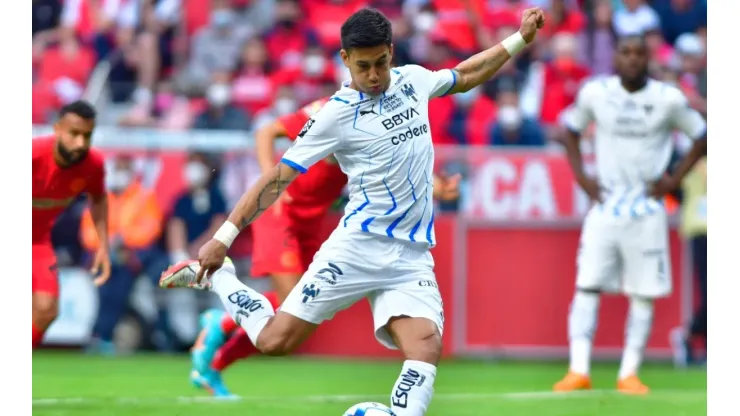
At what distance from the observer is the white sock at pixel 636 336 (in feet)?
37.4

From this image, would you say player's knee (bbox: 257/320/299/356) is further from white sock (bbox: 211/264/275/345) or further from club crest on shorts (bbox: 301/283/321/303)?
club crest on shorts (bbox: 301/283/321/303)

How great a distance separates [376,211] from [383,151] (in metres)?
0.35

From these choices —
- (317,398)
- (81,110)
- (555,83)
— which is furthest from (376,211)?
(555,83)

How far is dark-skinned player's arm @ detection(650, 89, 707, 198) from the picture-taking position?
38.1ft

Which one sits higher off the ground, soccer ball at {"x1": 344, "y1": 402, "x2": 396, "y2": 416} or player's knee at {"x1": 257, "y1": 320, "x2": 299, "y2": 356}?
player's knee at {"x1": 257, "y1": 320, "x2": 299, "y2": 356}

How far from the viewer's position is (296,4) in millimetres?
19281

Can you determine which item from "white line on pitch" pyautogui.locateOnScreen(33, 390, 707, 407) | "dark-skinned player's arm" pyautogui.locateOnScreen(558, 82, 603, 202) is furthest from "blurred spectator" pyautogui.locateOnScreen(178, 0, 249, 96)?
"white line on pitch" pyautogui.locateOnScreen(33, 390, 707, 407)

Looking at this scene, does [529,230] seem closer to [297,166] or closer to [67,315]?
[67,315]

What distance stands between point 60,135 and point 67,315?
5878 millimetres

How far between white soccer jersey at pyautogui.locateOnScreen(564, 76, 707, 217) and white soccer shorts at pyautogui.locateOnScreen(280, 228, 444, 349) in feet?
13.6

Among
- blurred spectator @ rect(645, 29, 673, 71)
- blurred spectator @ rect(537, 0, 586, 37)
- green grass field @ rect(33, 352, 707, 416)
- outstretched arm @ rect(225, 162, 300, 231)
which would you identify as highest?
blurred spectator @ rect(537, 0, 586, 37)

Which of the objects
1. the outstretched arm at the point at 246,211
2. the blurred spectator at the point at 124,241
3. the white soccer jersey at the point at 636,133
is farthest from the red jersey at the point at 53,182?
the blurred spectator at the point at 124,241

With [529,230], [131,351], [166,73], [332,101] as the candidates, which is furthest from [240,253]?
[332,101]

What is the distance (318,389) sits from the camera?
12.0 metres
